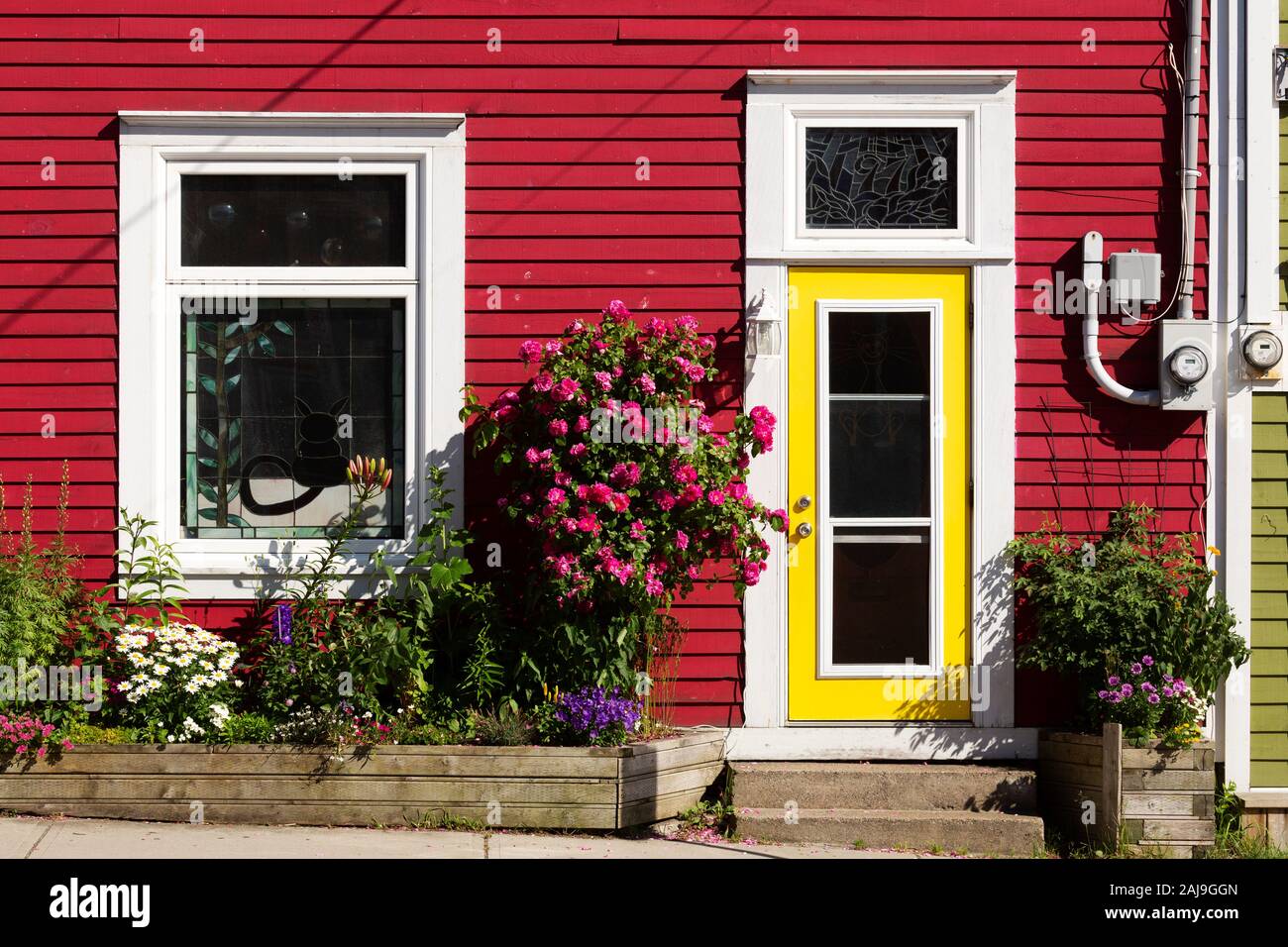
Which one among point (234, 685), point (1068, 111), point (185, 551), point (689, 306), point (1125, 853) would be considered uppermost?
point (1068, 111)

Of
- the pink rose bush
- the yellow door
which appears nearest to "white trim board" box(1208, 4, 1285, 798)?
the yellow door

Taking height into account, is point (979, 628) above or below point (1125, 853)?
above

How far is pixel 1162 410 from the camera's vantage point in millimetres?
6125

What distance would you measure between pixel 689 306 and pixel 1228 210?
8.80 feet

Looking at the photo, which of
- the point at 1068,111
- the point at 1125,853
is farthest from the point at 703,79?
the point at 1125,853

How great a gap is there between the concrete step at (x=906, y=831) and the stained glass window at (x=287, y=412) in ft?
7.46

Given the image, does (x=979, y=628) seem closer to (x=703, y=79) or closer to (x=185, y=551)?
(x=703, y=79)

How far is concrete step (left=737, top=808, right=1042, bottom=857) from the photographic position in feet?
18.5

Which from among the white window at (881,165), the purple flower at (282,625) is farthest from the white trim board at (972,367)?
the purple flower at (282,625)

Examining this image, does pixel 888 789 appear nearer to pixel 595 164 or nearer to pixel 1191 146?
pixel 595 164

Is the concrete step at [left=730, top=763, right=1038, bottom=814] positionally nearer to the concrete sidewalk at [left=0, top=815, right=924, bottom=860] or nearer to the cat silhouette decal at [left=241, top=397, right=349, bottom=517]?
the concrete sidewalk at [left=0, top=815, right=924, bottom=860]

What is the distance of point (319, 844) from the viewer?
206 inches

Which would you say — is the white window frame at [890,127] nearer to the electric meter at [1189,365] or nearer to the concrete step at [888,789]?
the electric meter at [1189,365]

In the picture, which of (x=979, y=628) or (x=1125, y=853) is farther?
(x=979, y=628)
